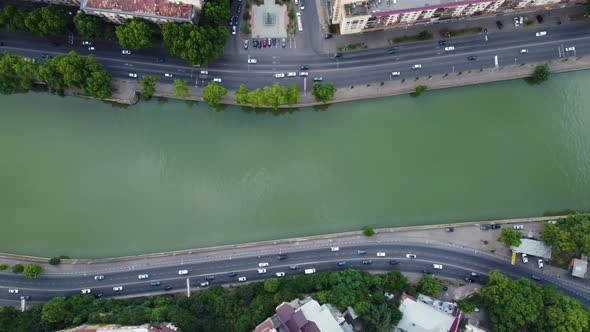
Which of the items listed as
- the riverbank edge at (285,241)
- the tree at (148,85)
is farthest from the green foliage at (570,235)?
the tree at (148,85)

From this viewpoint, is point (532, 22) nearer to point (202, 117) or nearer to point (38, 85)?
point (202, 117)

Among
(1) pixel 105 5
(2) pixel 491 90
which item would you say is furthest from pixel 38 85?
(2) pixel 491 90

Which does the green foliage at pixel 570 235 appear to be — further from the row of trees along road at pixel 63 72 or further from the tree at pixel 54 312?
the tree at pixel 54 312

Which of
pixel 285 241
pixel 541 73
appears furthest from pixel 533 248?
pixel 285 241

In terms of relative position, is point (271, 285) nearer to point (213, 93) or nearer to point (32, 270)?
point (213, 93)

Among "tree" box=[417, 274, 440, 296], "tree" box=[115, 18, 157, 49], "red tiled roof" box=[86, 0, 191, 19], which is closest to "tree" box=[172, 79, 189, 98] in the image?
"tree" box=[115, 18, 157, 49]

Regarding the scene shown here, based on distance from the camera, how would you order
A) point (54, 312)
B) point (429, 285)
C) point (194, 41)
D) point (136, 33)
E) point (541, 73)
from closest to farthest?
1. point (54, 312)
2. point (429, 285)
3. point (194, 41)
4. point (136, 33)
5. point (541, 73)
